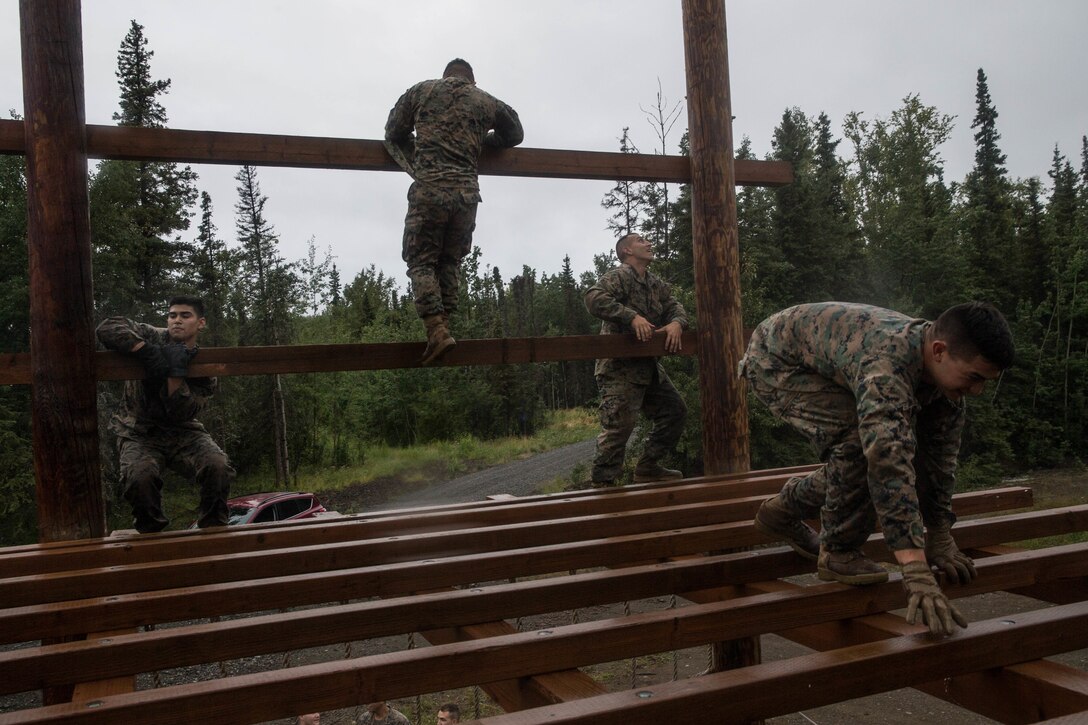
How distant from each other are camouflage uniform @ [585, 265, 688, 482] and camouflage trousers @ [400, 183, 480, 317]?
3.36ft

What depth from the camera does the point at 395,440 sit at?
3950 centimetres

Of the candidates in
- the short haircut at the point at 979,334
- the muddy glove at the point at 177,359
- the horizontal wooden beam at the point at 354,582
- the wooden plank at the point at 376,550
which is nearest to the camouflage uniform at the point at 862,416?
the short haircut at the point at 979,334

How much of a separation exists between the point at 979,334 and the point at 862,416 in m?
0.44

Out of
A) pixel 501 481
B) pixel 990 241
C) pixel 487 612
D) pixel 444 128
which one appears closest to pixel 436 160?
pixel 444 128

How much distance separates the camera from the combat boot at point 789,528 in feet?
10.3

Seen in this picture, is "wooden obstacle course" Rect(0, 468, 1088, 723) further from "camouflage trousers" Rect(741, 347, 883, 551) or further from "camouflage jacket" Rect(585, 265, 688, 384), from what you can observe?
"camouflage jacket" Rect(585, 265, 688, 384)

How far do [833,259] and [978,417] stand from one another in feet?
26.7

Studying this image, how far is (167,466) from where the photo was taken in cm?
445

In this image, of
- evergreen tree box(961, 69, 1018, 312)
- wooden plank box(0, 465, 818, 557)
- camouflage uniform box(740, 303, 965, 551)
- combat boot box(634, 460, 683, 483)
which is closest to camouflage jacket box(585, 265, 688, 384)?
combat boot box(634, 460, 683, 483)

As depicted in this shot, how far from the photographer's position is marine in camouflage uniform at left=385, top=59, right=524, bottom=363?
4410 millimetres

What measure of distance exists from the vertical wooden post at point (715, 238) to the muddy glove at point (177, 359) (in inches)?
124

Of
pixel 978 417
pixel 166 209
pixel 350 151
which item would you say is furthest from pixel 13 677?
pixel 978 417

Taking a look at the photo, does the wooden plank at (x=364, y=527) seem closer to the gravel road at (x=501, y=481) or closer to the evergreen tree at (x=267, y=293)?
the gravel road at (x=501, y=481)

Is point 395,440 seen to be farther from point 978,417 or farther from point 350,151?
point 350,151
